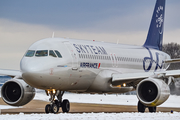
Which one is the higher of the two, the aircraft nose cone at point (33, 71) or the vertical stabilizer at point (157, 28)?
the vertical stabilizer at point (157, 28)

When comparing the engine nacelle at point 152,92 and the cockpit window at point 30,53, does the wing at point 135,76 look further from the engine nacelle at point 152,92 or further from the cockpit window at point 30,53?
the cockpit window at point 30,53

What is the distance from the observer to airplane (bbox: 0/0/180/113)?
17219mm

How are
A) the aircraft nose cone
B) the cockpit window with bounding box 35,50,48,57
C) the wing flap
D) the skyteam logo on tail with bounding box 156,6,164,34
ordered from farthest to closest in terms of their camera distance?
1. the skyteam logo on tail with bounding box 156,6,164,34
2. the wing flap
3. the cockpit window with bounding box 35,50,48,57
4. the aircraft nose cone

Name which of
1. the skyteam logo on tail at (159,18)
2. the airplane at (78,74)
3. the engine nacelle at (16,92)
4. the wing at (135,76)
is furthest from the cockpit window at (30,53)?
the skyteam logo on tail at (159,18)

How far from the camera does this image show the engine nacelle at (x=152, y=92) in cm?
1827

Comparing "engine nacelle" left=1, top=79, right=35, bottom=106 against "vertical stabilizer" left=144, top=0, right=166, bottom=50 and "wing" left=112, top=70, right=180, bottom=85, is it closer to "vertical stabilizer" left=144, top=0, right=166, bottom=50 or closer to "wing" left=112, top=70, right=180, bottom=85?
"wing" left=112, top=70, right=180, bottom=85

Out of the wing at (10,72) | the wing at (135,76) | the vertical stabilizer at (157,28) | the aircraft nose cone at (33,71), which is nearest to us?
the aircraft nose cone at (33,71)

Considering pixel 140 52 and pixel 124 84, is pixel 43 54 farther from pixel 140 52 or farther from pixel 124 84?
pixel 140 52

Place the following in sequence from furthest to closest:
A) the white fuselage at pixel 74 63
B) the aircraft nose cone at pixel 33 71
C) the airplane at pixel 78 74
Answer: the airplane at pixel 78 74 → the white fuselage at pixel 74 63 → the aircraft nose cone at pixel 33 71

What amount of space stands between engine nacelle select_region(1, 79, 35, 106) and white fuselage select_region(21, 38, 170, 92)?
2229 millimetres

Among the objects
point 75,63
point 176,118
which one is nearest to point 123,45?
point 75,63

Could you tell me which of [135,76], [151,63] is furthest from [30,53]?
[151,63]

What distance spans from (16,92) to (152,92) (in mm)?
7174

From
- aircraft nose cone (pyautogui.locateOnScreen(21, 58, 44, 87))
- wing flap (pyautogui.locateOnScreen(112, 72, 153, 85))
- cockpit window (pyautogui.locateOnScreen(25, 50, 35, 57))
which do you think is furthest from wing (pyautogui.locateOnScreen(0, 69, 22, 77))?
wing flap (pyautogui.locateOnScreen(112, 72, 153, 85))
